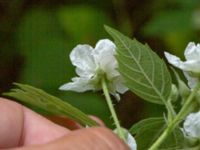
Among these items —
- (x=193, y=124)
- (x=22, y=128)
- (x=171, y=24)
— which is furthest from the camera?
(x=171, y=24)

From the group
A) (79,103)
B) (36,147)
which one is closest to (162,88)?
(36,147)

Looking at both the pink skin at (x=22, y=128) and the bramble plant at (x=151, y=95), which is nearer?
the bramble plant at (x=151, y=95)

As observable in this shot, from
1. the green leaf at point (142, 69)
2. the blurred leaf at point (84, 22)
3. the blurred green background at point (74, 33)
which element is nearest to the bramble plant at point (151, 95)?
the green leaf at point (142, 69)

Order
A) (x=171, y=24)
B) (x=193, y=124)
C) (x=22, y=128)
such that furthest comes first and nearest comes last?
(x=171, y=24)
(x=22, y=128)
(x=193, y=124)

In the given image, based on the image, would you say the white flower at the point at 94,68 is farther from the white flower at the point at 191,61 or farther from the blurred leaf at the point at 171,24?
the blurred leaf at the point at 171,24

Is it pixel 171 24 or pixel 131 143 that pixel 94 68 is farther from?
pixel 171 24

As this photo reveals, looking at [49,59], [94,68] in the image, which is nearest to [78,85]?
[94,68]

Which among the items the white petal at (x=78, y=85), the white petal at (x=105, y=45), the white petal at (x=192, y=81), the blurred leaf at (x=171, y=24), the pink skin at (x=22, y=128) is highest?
the white petal at (x=105, y=45)
